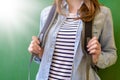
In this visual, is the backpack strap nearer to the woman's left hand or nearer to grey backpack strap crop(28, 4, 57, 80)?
grey backpack strap crop(28, 4, 57, 80)

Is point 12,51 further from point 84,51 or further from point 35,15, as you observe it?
point 84,51

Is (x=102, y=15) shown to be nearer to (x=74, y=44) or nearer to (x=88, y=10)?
(x=88, y=10)

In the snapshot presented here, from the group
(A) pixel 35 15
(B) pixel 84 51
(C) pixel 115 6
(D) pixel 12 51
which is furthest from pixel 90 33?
(D) pixel 12 51

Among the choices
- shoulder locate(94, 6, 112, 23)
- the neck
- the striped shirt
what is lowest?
the striped shirt

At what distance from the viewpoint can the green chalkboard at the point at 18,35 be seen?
4.19 feet

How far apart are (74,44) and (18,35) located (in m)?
0.43

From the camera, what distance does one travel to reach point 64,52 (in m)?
0.98

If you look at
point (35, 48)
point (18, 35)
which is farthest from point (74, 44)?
point (18, 35)

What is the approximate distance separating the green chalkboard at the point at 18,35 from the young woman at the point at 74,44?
254 millimetres

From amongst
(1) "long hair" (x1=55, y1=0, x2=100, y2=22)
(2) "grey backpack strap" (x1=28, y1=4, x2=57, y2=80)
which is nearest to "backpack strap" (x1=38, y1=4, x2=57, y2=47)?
(2) "grey backpack strap" (x1=28, y1=4, x2=57, y2=80)

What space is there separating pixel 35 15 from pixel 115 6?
1.34ft

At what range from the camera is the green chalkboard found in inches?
50.3

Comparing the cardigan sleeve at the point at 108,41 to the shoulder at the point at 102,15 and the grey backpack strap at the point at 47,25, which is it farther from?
the grey backpack strap at the point at 47,25

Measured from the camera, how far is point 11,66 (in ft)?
4.33
